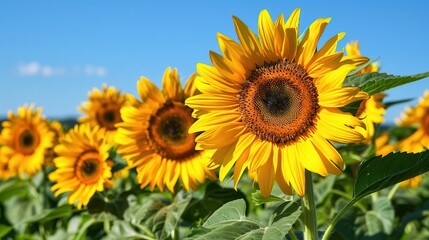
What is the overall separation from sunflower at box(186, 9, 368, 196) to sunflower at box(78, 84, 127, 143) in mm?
3365

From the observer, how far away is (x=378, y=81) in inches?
88.5

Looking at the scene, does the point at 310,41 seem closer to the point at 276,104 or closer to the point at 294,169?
the point at 276,104

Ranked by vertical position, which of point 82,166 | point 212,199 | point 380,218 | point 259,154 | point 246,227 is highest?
point 82,166

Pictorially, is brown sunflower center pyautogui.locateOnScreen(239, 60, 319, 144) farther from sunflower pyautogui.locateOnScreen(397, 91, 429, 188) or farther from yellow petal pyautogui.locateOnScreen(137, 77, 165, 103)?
sunflower pyautogui.locateOnScreen(397, 91, 429, 188)

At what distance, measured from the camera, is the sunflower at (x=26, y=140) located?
20.4ft

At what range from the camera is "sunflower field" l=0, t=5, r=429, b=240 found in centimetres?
234

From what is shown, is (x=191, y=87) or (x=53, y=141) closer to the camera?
(x=191, y=87)

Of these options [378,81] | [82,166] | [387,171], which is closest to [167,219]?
[82,166]

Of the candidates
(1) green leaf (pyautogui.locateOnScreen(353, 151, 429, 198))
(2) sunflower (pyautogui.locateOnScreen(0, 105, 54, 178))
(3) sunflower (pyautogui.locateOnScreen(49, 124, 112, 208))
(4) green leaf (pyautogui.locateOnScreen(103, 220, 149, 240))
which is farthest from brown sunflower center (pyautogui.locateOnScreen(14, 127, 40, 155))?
(1) green leaf (pyautogui.locateOnScreen(353, 151, 429, 198))

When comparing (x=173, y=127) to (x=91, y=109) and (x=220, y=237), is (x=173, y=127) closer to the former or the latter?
(x=220, y=237)

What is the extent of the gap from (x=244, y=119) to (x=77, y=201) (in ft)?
6.71

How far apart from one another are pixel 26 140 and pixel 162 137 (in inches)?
113

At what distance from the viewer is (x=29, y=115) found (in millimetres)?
6641

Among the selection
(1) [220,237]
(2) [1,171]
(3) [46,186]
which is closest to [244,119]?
(1) [220,237]
